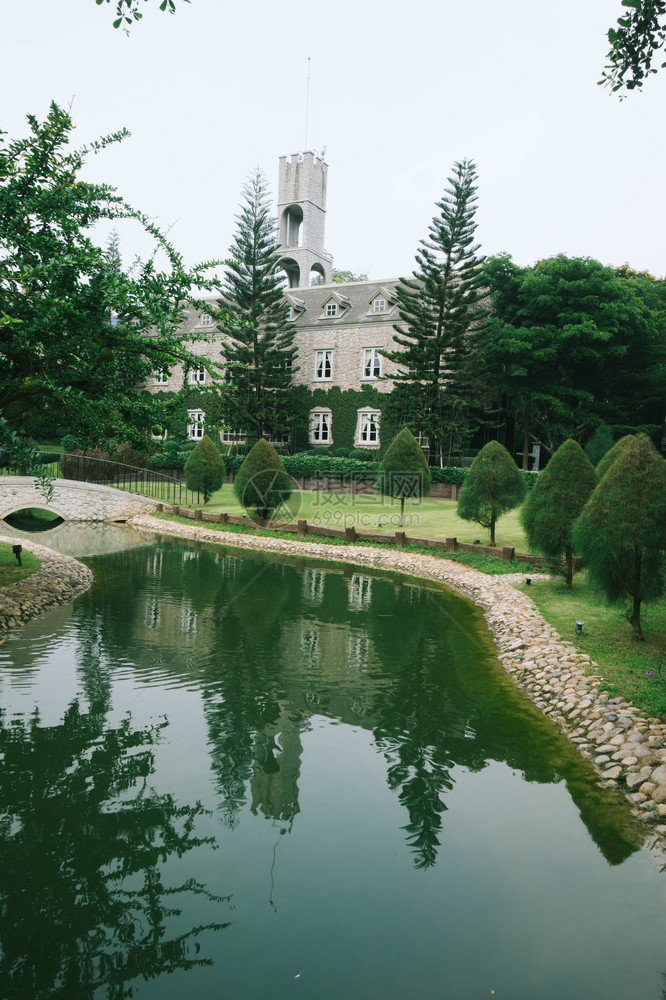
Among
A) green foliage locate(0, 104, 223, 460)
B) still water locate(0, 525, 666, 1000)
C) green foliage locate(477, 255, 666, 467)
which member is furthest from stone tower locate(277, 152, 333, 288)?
still water locate(0, 525, 666, 1000)

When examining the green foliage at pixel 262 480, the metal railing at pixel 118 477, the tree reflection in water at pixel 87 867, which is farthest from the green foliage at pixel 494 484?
the metal railing at pixel 118 477

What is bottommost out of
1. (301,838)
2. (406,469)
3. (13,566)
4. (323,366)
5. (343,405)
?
(301,838)

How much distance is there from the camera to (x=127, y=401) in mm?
8672

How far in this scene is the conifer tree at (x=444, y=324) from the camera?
28266 mm

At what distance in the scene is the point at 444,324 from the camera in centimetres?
2845

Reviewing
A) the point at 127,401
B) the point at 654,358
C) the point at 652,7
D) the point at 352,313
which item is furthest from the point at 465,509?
A: the point at 352,313

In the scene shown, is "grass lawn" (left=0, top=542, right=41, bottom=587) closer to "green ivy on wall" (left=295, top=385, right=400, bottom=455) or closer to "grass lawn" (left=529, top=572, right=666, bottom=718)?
"grass lawn" (left=529, top=572, right=666, bottom=718)

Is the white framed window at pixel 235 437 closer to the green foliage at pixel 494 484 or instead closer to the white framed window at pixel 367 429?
the white framed window at pixel 367 429

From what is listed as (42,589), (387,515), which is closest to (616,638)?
(42,589)

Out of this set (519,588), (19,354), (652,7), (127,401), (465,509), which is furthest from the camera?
(465,509)

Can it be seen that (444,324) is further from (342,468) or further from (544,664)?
(544,664)

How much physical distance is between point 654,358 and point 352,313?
15925 millimetres

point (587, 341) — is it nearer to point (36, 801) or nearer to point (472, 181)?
point (472, 181)

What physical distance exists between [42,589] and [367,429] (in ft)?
78.9
